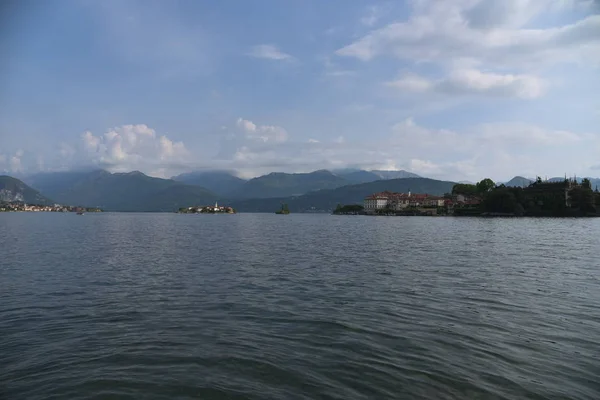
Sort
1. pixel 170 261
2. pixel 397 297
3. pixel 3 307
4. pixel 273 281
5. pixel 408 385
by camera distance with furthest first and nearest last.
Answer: pixel 170 261
pixel 273 281
pixel 397 297
pixel 3 307
pixel 408 385

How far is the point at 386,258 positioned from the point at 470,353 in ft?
102

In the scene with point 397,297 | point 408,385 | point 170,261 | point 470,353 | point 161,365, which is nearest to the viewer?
point 408,385

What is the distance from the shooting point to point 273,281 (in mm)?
31797

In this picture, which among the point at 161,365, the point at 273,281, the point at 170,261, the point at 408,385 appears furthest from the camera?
the point at 170,261

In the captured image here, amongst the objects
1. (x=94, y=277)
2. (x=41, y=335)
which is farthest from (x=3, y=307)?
(x=94, y=277)

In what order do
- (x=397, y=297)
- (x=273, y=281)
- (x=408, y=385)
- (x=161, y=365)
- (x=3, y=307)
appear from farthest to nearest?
1. (x=273, y=281)
2. (x=397, y=297)
3. (x=3, y=307)
4. (x=161, y=365)
5. (x=408, y=385)

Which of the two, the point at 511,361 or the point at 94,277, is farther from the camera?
the point at 94,277

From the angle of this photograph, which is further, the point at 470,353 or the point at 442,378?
the point at 470,353

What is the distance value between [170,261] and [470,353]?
36306 mm

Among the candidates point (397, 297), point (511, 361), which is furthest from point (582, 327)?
point (397, 297)

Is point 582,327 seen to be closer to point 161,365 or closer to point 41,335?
point 161,365

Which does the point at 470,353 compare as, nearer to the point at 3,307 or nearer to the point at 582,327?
the point at 582,327

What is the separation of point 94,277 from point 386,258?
104 feet

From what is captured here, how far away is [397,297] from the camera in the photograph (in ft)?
83.6
